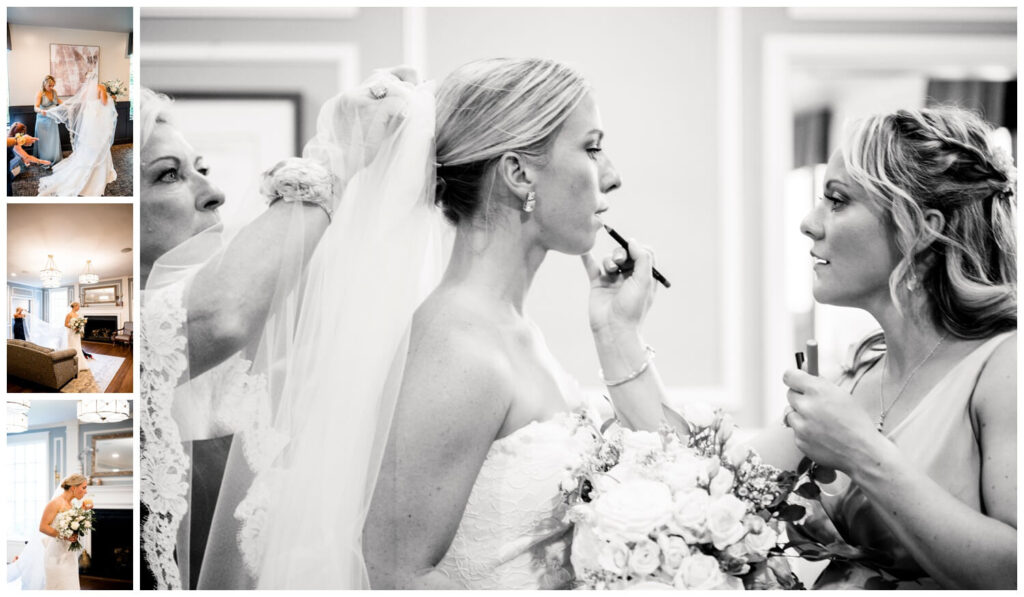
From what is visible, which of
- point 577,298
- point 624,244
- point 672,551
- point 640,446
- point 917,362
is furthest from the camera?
point 577,298

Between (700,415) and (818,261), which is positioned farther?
(818,261)

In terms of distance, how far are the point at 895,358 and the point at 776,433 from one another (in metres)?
0.30

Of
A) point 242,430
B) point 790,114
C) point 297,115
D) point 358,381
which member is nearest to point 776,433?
point 790,114

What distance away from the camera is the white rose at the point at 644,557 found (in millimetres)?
1609

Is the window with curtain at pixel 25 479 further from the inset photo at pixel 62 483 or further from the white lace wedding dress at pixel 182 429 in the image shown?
the white lace wedding dress at pixel 182 429

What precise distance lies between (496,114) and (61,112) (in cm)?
94

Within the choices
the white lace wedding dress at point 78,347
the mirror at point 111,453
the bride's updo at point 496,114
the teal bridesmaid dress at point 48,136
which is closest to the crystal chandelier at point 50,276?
the white lace wedding dress at point 78,347

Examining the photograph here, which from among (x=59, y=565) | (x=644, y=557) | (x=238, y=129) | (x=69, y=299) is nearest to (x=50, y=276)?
(x=69, y=299)

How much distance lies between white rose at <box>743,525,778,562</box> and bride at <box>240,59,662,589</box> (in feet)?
1.17

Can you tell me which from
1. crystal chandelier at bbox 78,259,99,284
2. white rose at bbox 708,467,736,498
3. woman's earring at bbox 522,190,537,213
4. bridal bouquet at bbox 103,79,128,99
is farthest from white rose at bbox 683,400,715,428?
bridal bouquet at bbox 103,79,128,99

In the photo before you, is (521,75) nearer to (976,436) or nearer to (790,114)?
(790,114)

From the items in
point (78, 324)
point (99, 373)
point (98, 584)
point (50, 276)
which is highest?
point (50, 276)

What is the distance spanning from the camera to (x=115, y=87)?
1.92 metres

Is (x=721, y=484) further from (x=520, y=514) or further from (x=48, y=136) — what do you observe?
(x=48, y=136)
